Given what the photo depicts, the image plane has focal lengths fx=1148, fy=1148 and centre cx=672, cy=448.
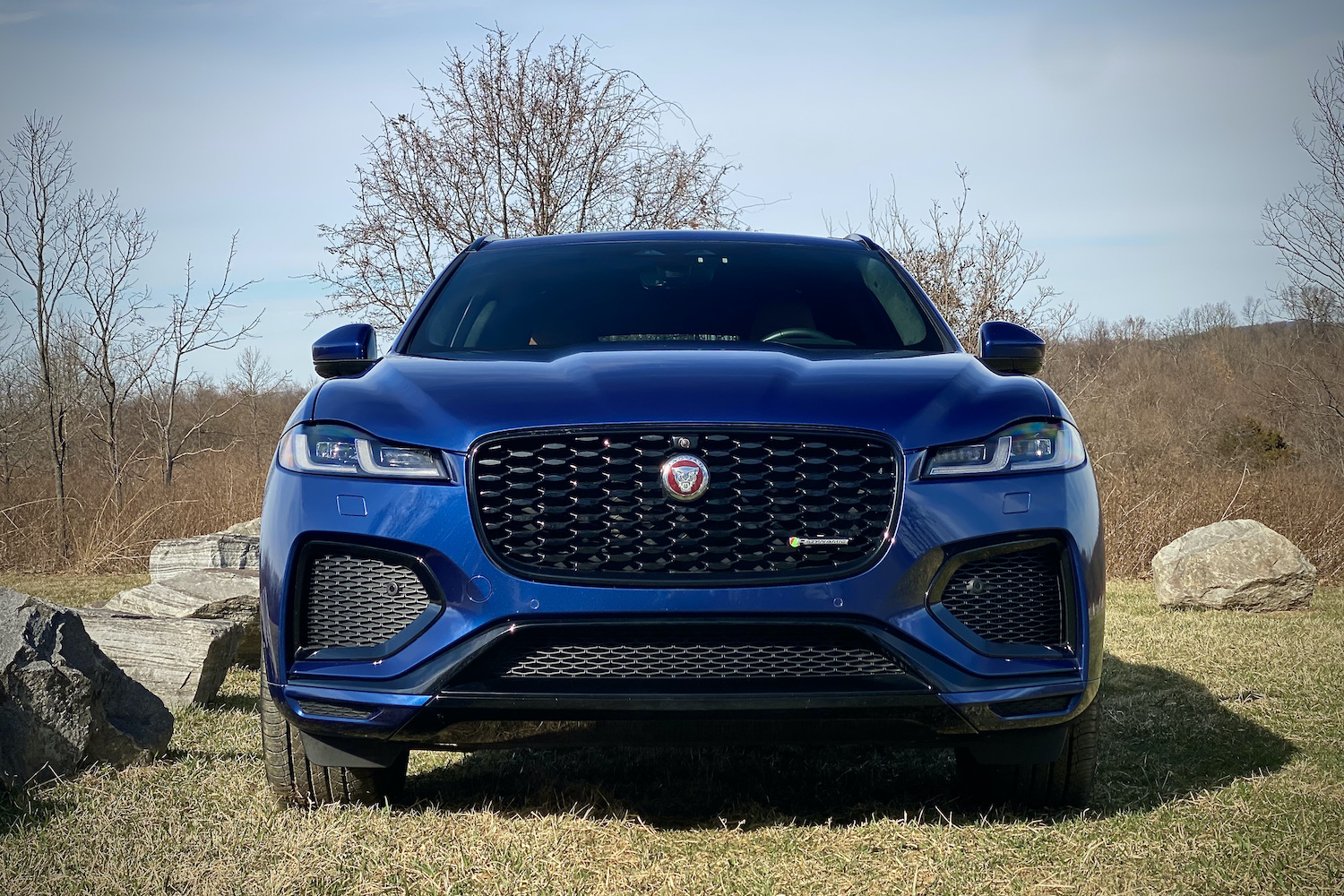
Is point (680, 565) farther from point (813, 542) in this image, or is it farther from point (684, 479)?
point (813, 542)

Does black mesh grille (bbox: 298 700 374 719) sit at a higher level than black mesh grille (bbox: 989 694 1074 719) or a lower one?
higher

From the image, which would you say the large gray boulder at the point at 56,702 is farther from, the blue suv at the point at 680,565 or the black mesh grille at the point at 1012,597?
the black mesh grille at the point at 1012,597

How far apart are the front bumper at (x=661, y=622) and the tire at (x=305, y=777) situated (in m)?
0.34

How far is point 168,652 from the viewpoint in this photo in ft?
17.0

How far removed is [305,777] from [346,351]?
129cm

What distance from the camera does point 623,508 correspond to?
262 cm

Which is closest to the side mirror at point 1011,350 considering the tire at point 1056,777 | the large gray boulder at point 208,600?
the tire at point 1056,777

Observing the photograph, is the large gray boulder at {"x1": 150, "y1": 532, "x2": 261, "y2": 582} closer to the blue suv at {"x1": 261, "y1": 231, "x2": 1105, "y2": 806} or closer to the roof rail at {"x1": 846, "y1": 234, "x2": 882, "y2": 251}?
the roof rail at {"x1": 846, "y1": 234, "x2": 882, "y2": 251}

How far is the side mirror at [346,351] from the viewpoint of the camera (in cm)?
345

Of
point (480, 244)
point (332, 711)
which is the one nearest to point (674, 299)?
point (480, 244)

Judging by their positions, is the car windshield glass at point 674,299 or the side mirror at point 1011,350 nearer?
the side mirror at point 1011,350

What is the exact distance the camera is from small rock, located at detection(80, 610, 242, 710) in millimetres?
5133

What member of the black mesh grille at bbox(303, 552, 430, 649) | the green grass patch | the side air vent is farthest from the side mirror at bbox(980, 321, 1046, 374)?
the green grass patch

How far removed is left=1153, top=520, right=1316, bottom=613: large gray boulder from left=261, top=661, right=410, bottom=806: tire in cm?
879
